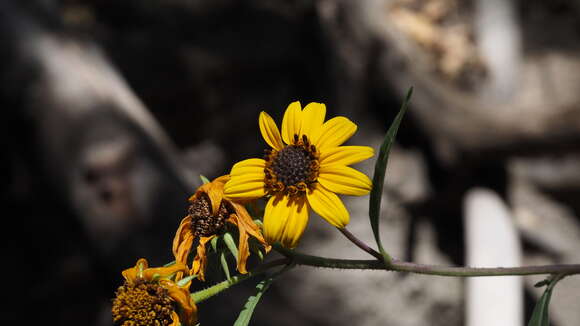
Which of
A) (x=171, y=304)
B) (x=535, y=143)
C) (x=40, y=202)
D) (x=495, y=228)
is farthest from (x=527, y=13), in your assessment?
(x=171, y=304)

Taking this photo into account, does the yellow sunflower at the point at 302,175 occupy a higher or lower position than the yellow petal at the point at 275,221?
higher

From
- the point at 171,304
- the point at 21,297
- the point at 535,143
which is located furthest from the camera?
the point at 21,297

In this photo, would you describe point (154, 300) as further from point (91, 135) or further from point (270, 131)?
point (91, 135)

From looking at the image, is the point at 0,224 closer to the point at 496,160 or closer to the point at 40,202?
the point at 40,202

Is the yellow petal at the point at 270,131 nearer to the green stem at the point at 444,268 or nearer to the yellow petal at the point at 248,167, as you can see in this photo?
the yellow petal at the point at 248,167

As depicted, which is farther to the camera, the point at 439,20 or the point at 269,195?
the point at 439,20

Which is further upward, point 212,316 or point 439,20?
point 439,20

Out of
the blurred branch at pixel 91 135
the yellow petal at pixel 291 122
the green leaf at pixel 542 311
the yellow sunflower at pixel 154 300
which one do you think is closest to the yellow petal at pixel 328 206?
the yellow petal at pixel 291 122

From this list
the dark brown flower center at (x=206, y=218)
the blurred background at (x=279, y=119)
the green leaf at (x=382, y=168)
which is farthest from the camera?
the blurred background at (x=279, y=119)
